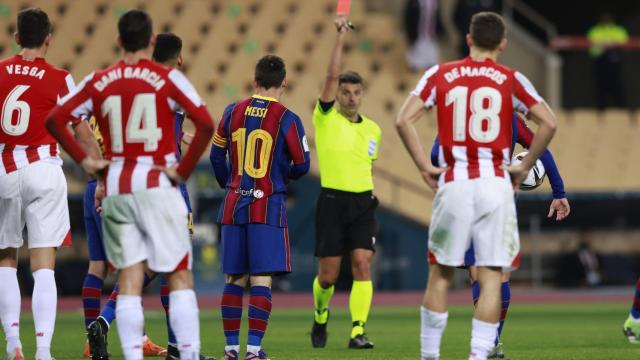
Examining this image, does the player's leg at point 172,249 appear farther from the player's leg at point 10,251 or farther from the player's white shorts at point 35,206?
the player's leg at point 10,251

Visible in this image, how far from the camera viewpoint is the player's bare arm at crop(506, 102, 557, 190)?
23.0 feet

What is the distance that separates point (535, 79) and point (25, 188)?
17554 millimetres

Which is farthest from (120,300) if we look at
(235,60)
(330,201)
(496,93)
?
(235,60)

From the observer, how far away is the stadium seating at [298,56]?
21.7 m

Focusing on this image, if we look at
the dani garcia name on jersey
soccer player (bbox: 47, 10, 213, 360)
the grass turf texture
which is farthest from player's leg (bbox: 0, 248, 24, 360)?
the dani garcia name on jersey

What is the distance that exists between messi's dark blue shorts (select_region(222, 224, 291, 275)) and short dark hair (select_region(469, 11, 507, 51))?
2207 mm

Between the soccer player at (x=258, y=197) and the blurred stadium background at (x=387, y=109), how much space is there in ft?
32.9

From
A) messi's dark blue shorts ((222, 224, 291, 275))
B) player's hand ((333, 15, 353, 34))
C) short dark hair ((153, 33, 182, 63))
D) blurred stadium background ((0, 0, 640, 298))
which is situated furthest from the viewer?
blurred stadium background ((0, 0, 640, 298))

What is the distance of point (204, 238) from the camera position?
18859 millimetres

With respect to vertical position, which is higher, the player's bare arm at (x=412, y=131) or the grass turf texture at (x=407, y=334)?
the player's bare arm at (x=412, y=131)

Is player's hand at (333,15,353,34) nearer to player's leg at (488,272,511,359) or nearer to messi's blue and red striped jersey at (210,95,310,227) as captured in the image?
messi's blue and red striped jersey at (210,95,310,227)

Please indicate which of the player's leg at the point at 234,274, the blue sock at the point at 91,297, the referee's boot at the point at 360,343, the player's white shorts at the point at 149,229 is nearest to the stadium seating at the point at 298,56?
the referee's boot at the point at 360,343

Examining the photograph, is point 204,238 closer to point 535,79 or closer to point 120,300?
point 535,79

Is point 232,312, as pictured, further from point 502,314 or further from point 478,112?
point 478,112
